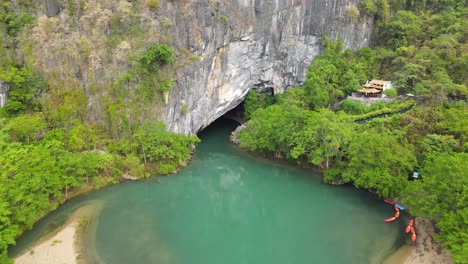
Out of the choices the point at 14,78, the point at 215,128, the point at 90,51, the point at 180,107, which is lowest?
the point at 215,128

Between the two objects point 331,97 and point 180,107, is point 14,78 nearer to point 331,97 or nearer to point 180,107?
point 180,107

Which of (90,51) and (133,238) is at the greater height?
(90,51)

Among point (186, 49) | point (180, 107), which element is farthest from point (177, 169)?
point (186, 49)

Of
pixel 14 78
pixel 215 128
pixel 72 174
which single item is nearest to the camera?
pixel 72 174

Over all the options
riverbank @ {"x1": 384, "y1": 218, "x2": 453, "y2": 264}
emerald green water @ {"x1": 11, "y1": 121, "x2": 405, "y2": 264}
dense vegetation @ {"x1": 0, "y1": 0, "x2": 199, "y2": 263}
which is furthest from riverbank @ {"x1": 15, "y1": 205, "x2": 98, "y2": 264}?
riverbank @ {"x1": 384, "y1": 218, "x2": 453, "y2": 264}

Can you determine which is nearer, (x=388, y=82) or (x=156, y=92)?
(x=156, y=92)

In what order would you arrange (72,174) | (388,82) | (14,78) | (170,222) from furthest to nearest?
(388,82) → (14,78) → (72,174) → (170,222)

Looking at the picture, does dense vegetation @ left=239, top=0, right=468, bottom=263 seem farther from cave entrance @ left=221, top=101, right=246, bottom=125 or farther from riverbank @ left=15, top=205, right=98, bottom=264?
riverbank @ left=15, top=205, right=98, bottom=264
